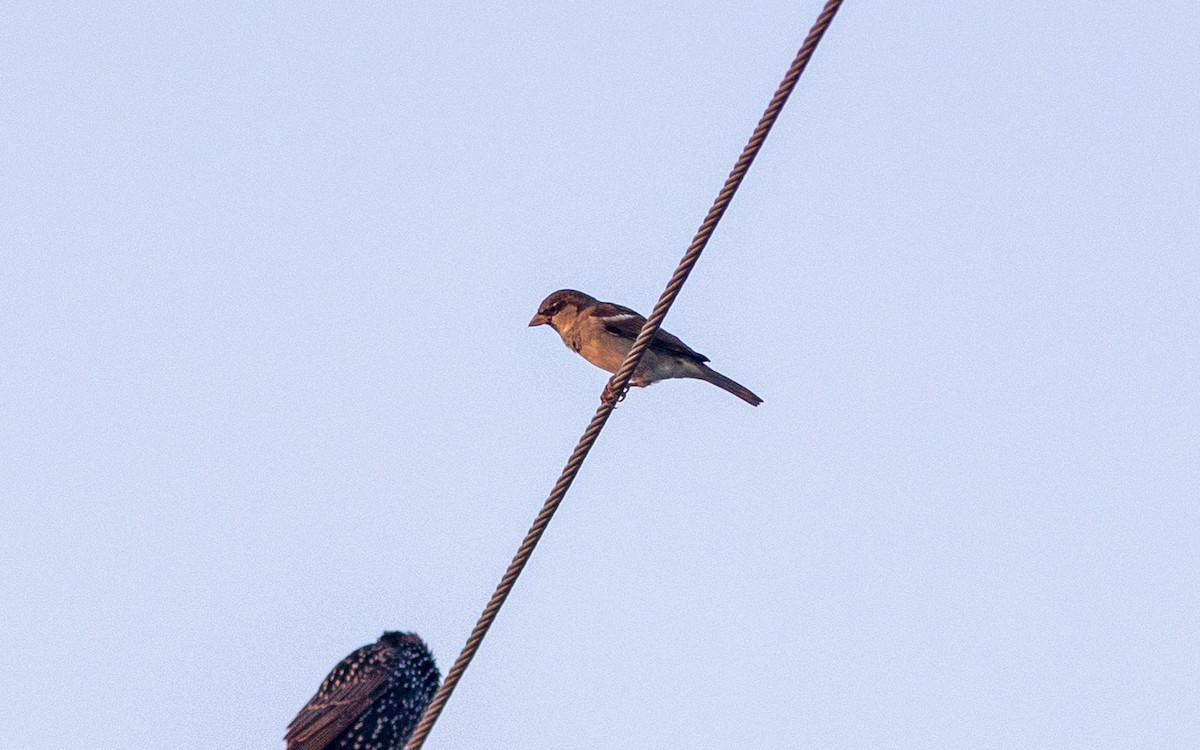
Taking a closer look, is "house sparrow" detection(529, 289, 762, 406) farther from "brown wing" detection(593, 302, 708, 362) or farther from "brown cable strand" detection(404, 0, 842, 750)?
→ "brown cable strand" detection(404, 0, 842, 750)

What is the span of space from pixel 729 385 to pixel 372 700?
2.76m

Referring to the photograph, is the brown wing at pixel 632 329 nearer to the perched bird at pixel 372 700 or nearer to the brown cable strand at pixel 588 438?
the perched bird at pixel 372 700

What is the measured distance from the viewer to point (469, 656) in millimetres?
5320

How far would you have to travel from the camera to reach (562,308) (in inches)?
407

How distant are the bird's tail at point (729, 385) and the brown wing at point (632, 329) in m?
0.22

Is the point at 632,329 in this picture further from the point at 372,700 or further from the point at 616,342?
the point at 372,700

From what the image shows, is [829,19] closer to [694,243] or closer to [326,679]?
[694,243]

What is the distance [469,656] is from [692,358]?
174 inches

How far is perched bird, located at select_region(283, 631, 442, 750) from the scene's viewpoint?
9516 millimetres

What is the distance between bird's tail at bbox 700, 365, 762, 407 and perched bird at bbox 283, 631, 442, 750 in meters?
2.39

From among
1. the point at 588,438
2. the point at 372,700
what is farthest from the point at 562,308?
the point at 588,438

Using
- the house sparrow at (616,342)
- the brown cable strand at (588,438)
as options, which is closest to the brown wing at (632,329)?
A: the house sparrow at (616,342)

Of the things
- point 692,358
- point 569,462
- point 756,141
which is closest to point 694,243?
point 756,141

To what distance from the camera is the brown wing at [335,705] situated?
372 inches
